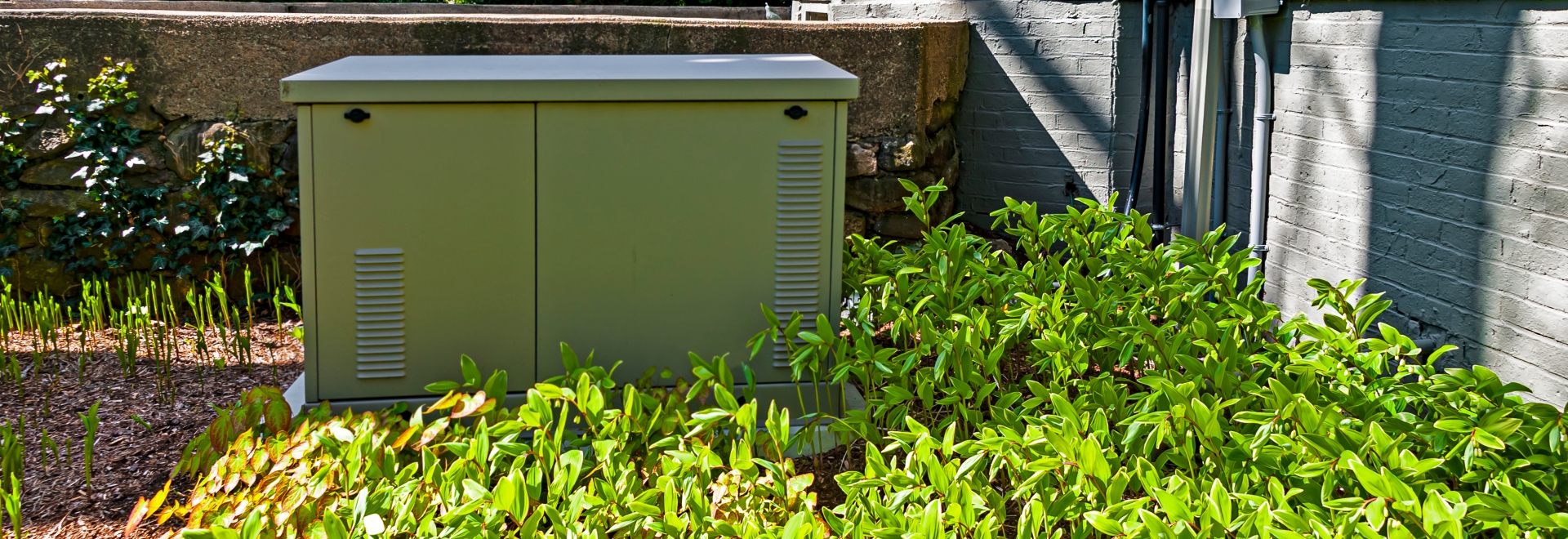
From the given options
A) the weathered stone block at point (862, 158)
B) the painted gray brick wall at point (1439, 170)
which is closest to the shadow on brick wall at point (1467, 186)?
the painted gray brick wall at point (1439, 170)

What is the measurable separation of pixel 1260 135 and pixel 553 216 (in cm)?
213

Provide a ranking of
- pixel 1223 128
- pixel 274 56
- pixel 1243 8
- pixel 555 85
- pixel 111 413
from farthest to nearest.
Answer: pixel 274 56 → pixel 1223 128 → pixel 1243 8 → pixel 111 413 → pixel 555 85

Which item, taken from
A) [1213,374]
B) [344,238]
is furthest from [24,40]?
[1213,374]

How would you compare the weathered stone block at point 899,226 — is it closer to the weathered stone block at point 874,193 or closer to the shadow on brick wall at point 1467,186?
the weathered stone block at point 874,193

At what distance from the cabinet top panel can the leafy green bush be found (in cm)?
50

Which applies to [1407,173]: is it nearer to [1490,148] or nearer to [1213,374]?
[1490,148]

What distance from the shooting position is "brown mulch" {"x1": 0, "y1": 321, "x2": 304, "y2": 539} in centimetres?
238

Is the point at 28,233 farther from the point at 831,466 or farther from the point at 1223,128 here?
the point at 1223,128

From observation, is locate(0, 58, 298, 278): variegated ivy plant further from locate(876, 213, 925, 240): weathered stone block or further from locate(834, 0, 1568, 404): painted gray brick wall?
locate(834, 0, 1568, 404): painted gray brick wall

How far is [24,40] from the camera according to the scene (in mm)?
3693

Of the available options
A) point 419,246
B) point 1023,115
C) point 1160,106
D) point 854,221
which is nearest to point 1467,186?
point 1160,106

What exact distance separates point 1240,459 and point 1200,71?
2.01 meters

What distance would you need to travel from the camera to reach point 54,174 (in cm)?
384

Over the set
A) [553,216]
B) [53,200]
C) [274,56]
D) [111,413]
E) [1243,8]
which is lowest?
[111,413]
